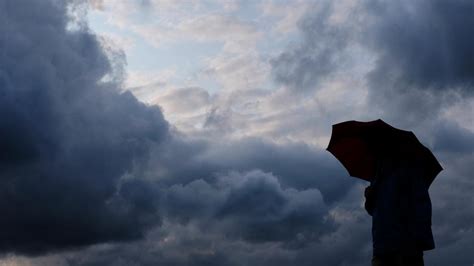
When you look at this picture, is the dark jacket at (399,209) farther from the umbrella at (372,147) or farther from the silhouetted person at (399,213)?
the umbrella at (372,147)

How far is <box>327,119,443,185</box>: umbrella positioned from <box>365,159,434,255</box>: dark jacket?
176 mm

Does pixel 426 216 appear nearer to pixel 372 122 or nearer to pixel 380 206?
pixel 380 206

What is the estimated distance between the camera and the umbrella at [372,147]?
26.9 feet

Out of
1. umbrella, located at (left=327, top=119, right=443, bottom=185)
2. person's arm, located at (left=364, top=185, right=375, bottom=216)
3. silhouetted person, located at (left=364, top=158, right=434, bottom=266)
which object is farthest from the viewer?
umbrella, located at (left=327, top=119, right=443, bottom=185)

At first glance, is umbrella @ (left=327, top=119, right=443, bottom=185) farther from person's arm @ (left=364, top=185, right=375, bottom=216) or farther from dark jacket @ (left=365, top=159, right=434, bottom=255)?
person's arm @ (left=364, top=185, right=375, bottom=216)

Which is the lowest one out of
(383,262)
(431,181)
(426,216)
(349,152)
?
(383,262)

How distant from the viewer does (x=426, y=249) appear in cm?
769

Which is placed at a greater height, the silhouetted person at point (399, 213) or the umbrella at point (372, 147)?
the umbrella at point (372, 147)

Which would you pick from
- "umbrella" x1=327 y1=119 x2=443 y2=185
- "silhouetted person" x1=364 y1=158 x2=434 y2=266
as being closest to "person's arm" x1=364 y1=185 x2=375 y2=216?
"silhouetted person" x1=364 y1=158 x2=434 y2=266

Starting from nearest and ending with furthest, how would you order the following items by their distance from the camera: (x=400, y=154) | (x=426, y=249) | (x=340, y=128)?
(x=426, y=249) → (x=400, y=154) → (x=340, y=128)

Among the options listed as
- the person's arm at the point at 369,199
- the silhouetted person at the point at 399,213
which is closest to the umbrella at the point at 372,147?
the silhouetted person at the point at 399,213

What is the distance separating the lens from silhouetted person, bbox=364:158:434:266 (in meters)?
7.62

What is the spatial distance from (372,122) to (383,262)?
6.41ft

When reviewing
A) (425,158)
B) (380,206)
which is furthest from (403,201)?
(425,158)
